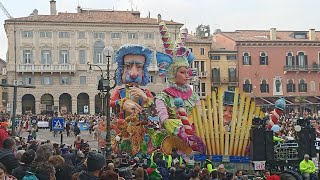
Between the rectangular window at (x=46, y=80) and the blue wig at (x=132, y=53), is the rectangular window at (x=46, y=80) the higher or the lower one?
the higher one

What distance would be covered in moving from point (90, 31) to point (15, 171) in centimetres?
5409

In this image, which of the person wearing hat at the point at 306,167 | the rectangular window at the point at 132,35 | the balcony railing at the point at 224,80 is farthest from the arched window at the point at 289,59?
the person wearing hat at the point at 306,167

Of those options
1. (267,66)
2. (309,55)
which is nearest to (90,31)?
(267,66)

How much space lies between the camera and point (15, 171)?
7.81 m

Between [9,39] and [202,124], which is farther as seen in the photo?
[9,39]

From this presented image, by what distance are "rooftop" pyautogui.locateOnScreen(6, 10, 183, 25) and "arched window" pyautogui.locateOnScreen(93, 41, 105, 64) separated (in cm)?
235

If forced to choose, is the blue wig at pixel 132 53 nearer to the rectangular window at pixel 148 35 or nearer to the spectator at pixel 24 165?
the spectator at pixel 24 165

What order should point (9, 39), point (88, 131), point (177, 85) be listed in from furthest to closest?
point (9, 39)
point (88, 131)
point (177, 85)

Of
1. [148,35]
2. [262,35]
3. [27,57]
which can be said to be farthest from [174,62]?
[262,35]

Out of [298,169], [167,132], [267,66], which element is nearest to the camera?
[298,169]

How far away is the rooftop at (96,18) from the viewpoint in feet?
198

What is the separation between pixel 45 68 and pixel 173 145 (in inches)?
1596

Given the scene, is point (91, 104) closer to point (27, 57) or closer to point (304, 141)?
point (27, 57)

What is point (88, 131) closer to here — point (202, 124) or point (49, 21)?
point (49, 21)
